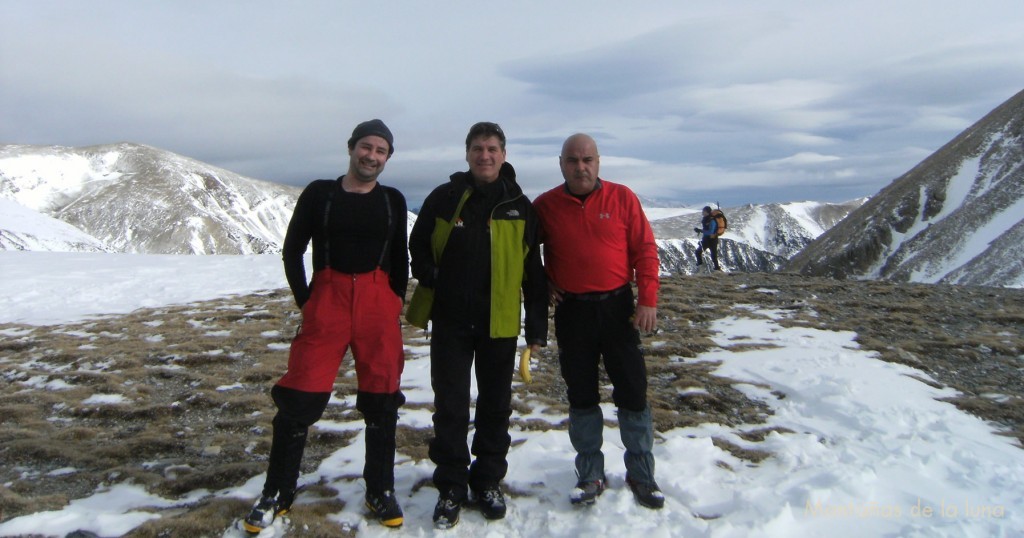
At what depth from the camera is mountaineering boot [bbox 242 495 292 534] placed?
481cm

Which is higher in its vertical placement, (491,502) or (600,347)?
(600,347)

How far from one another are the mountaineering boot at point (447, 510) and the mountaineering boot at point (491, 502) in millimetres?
217

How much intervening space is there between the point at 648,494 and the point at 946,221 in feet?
258

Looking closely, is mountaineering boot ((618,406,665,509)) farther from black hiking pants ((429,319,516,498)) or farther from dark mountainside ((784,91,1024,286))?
dark mountainside ((784,91,1024,286))

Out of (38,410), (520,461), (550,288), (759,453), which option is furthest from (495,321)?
(38,410)

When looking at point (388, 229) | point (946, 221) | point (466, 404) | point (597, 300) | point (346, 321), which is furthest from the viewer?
point (946, 221)

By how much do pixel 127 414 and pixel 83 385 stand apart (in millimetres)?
2165

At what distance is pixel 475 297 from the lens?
521cm

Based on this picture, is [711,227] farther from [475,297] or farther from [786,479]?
[475,297]

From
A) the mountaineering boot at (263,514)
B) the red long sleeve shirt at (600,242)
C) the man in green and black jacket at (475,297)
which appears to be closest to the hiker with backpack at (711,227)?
the red long sleeve shirt at (600,242)

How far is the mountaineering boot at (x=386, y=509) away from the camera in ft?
16.5

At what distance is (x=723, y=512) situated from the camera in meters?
5.28

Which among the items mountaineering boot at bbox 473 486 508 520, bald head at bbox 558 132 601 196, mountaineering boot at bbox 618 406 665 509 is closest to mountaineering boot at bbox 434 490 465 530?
mountaineering boot at bbox 473 486 508 520

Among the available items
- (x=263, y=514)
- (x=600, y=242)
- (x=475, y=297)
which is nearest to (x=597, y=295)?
(x=600, y=242)
